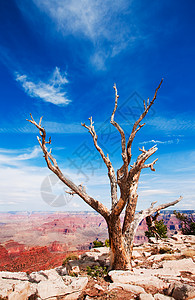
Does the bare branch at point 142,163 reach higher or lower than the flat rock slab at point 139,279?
higher

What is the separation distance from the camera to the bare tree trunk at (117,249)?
7746 mm

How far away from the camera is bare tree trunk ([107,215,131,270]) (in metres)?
7.75

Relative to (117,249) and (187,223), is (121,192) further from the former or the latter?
(187,223)

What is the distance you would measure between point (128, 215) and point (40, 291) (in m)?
5.05

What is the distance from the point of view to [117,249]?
25.5 feet

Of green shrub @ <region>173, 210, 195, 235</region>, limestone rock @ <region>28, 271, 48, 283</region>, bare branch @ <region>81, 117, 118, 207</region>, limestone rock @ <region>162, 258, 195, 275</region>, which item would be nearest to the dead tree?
bare branch @ <region>81, 117, 118, 207</region>

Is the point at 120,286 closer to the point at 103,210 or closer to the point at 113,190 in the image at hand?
the point at 103,210

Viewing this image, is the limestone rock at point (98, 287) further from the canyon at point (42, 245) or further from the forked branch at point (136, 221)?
the canyon at point (42, 245)

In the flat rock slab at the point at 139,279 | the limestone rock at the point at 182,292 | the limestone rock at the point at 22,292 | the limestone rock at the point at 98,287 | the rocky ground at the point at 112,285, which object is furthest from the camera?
the flat rock slab at the point at 139,279

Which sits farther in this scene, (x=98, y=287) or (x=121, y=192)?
(x=121, y=192)

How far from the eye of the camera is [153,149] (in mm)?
7727

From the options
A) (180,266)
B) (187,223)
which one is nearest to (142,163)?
(180,266)

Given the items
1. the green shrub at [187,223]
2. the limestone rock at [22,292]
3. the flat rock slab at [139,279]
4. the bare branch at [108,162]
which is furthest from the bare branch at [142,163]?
the green shrub at [187,223]

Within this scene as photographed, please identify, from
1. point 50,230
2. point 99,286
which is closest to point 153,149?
point 99,286
